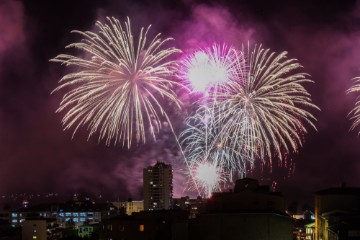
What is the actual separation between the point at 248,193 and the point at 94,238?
2662 centimetres

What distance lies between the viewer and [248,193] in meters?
44.0

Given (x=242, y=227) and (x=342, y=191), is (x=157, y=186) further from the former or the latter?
(x=242, y=227)

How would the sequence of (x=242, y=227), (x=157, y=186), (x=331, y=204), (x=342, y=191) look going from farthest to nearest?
1. (x=157, y=186)
2. (x=342, y=191)
3. (x=331, y=204)
4. (x=242, y=227)

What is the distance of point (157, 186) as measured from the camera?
118688 mm

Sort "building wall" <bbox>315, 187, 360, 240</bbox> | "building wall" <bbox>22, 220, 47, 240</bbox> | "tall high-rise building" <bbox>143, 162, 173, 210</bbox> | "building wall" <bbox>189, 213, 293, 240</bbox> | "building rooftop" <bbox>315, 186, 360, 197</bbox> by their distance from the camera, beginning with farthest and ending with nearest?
1. "tall high-rise building" <bbox>143, 162, 173, 210</bbox>
2. "building wall" <bbox>22, 220, 47, 240</bbox>
3. "building rooftop" <bbox>315, 186, 360, 197</bbox>
4. "building wall" <bbox>315, 187, 360, 240</bbox>
5. "building wall" <bbox>189, 213, 293, 240</bbox>

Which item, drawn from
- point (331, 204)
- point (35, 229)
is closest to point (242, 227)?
point (331, 204)

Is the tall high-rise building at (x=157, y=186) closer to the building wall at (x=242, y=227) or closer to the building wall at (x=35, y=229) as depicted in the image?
the building wall at (x=35, y=229)

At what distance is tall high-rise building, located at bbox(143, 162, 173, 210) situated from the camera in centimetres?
11544

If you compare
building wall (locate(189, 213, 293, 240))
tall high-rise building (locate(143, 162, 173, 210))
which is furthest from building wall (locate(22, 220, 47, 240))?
tall high-rise building (locate(143, 162, 173, 210))

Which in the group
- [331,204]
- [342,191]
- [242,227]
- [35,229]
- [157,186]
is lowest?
[35,229]

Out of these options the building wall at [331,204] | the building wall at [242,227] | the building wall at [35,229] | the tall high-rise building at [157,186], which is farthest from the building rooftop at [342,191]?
the tall high-rise building at [157,186]

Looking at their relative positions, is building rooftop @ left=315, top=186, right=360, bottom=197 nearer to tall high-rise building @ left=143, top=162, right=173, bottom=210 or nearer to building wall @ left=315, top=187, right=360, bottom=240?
building wall @ left=315, top=187, right=360, bottom=240

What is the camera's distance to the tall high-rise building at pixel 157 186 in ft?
379

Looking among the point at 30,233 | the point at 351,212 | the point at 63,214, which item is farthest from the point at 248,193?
the point at 63,214
